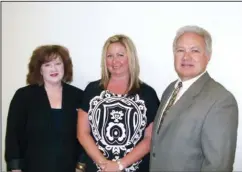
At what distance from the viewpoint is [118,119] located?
6.72 feet

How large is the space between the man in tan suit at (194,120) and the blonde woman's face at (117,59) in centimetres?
43

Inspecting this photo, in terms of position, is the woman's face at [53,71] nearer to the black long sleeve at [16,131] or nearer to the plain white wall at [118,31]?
the black long sleeve at [16,131]

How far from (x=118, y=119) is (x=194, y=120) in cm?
64

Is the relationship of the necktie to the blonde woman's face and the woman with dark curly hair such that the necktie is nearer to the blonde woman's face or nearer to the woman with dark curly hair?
the blonde woman's face

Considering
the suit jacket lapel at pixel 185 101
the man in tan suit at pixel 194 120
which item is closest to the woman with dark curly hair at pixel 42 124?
the man in tan suit at pixel 194 120

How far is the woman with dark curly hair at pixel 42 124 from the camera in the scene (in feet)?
7.16

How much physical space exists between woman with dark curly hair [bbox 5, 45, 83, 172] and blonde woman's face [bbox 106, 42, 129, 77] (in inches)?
16.0

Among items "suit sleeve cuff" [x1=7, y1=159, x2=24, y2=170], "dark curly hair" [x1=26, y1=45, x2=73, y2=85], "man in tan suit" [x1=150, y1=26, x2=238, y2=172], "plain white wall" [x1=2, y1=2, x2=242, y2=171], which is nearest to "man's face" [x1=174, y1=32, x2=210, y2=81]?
"man in tan suit" [x1=150, y1=26, x2=238, y2=172]

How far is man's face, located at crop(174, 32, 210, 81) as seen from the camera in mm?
1717

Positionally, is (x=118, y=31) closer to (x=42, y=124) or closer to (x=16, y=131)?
(x=42, y=124)

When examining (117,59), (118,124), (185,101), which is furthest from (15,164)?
(185,101)

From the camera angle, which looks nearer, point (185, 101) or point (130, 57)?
point (185, 101)

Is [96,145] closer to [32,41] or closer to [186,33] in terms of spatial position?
[186,33]

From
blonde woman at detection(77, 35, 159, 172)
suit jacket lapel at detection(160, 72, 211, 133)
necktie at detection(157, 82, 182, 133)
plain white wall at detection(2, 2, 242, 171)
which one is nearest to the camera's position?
suit jacket lapel at detection(160, 72, 211, 133)
